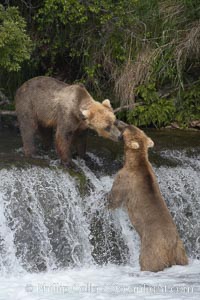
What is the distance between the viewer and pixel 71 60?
44.7ft

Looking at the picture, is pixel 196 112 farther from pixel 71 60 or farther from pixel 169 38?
pixel 71 60

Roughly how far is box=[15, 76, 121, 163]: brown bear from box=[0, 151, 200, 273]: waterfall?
440mm

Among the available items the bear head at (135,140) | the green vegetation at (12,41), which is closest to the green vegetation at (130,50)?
the green vegetation at (12,41)

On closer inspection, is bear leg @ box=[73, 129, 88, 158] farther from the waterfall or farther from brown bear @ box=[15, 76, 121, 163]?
the waterfall

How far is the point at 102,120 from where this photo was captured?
9.56 metres

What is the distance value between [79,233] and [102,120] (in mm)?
1354

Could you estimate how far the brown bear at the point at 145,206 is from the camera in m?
8.29

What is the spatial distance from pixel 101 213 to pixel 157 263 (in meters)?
1.29

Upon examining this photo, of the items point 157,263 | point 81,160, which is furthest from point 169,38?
point 157,263

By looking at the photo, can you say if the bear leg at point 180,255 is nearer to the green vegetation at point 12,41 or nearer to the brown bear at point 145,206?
the brown bear at point 145,206

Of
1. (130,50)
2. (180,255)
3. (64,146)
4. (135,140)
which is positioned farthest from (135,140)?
(130,50)

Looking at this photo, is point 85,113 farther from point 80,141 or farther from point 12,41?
point 12,41

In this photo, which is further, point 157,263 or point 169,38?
point 169,38

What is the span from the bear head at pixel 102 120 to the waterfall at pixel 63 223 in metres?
0.55
